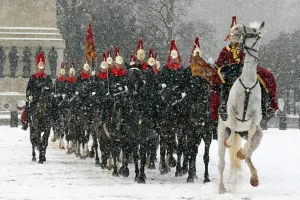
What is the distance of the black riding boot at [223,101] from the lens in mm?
13305

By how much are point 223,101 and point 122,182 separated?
305cm

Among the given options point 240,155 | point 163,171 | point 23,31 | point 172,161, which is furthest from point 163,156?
point 23,31

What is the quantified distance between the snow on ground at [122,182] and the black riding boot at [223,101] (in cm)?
120

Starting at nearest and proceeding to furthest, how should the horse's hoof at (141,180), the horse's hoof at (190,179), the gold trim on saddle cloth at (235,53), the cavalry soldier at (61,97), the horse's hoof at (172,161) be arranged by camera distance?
the gold trim on saddle cloth at (235,53) < the horse's hoof at (141,180) < the horse's hoof at (190,179) < the horse's hoof at (172,161) < the cavalry soldier at (61,97)

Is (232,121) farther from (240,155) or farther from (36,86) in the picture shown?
(36,86)

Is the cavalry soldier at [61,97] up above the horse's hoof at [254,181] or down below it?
above

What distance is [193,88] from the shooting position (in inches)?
629

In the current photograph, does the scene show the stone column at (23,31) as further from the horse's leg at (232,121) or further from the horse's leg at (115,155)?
the horse's leg at (232,121)

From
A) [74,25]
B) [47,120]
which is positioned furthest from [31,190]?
[74,25]

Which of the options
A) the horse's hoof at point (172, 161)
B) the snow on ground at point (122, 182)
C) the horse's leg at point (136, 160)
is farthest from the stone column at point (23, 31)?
the horse's leg at point (136, 160)

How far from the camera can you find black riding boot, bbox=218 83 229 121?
13.3m

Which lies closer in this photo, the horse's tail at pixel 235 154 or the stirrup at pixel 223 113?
the stirrup at pixel 223 113

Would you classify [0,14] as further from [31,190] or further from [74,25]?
[31,190]

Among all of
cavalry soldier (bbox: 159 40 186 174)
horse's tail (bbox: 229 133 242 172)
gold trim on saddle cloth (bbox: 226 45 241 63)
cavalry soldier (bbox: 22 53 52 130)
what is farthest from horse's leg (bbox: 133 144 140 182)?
cavalry soldier (bbox: 22 53 52 130)
